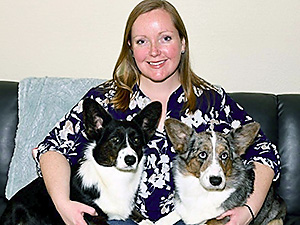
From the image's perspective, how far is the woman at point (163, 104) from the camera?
2369mm

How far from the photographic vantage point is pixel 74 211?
7.23ft

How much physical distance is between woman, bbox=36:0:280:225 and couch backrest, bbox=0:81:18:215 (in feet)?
1.78

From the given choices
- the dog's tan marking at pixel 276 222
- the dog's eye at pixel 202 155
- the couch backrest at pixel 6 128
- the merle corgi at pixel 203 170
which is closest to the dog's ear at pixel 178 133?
the merle corgi at pixel 203 170

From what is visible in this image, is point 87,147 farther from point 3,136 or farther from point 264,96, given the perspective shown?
point 264,96

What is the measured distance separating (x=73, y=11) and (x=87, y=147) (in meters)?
1.33

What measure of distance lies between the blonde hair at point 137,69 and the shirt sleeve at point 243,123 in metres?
0.13

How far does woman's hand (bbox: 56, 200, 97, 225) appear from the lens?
86.2 inches

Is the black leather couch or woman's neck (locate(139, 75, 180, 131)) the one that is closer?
woman's neck (locate(139, 75, 180, 131))

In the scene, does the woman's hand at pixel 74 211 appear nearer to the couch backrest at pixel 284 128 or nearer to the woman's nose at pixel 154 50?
the woman's nose at pixel 154 50

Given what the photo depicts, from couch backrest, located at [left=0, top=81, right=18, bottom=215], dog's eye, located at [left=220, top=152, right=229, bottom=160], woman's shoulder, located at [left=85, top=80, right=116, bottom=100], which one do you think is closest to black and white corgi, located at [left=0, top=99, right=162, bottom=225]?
woman's shoulder, located at [left=85, top=80, right=116, bottom=100]

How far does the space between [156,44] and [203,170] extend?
636mm

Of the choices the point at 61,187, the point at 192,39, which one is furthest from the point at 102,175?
the point at 192,39

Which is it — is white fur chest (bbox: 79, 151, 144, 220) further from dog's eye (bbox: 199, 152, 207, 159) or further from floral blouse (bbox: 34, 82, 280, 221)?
dog's eye (bbox: 199, 152, 207, 159)

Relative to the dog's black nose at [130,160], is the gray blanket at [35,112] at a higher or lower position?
lower
